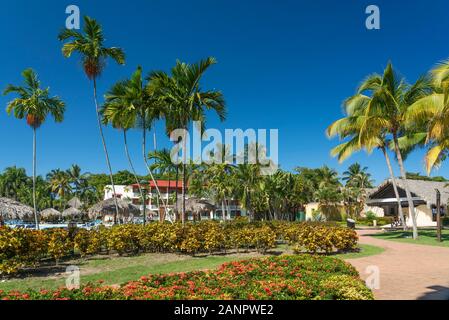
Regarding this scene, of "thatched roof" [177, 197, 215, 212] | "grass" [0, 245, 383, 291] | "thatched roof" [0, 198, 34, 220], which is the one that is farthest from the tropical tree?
"grass" [0, 245, 383, 291]

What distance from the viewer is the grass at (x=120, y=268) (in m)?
8.50

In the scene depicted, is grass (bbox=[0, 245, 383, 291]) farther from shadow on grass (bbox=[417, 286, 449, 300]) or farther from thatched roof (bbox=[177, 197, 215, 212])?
thatched roof (bbox=[177, 197, 215, 212])

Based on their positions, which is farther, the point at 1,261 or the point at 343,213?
the point at 343,213

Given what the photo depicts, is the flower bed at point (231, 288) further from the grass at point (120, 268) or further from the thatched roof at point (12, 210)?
the thatched roof at point (12, 210)

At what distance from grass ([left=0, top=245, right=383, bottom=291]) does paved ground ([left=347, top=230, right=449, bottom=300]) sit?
1312 millimetres

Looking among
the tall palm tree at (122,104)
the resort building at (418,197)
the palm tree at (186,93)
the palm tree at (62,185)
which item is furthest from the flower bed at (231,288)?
the palm tree at (62,185)

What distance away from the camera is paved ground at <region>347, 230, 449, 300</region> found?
6.90 metres

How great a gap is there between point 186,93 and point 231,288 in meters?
11.6

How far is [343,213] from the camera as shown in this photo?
163 ft

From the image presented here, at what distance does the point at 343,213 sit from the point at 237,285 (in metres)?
47.6

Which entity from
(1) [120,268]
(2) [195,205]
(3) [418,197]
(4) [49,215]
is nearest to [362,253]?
(1) [120,268]

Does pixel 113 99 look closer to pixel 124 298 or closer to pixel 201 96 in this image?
pixel 201 96

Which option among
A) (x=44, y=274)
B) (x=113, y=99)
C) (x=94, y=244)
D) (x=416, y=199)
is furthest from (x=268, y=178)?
(x=44, y=274)

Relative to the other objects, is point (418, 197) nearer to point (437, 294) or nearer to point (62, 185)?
point (437, 294)
